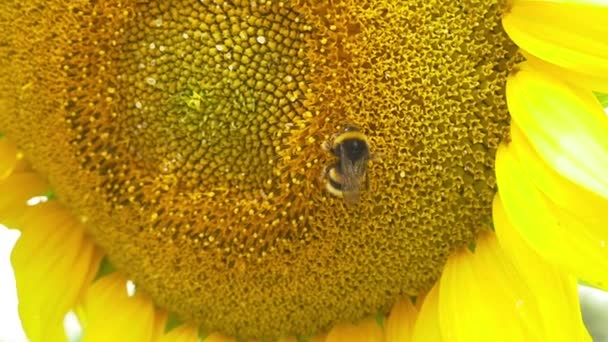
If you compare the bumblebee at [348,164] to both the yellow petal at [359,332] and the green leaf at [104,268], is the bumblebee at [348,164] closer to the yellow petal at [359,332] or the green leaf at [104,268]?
the yellow petal at [359,332]

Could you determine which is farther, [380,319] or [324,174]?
[380,319]

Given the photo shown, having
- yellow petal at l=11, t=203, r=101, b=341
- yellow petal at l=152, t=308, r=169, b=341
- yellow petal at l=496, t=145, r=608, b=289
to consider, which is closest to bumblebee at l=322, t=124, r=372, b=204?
yellow petal at l=496, t=145, r=608, b=289

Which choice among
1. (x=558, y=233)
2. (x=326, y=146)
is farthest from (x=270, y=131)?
(x=558, y=233)

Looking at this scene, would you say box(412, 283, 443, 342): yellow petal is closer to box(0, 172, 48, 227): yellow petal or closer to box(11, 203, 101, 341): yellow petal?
box(11, 203, 101, 341): yellow petal

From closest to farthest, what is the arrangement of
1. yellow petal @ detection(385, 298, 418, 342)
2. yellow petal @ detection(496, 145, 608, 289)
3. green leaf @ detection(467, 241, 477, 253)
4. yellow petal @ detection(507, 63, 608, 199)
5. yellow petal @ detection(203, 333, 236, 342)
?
yellow petal @ detection(507, 63, 608, 199), yellow petal @ detection(496, 145, 608, 289), green leaf @ detection(467, 241, 477, 253), yellow petal @ detection(385, 298, 418, 342), yellow petal @ detection(203, 333, 236, 342)

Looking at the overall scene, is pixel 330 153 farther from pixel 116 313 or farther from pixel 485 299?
pixel 116 313

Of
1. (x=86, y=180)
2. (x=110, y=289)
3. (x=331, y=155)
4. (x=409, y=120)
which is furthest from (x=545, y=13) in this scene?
(x=110, y=289)

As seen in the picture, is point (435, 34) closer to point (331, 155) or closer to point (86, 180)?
point (331, 155)

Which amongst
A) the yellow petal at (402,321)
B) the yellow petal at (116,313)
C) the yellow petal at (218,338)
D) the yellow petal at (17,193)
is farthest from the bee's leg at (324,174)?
the yellow petal at (17,193)
